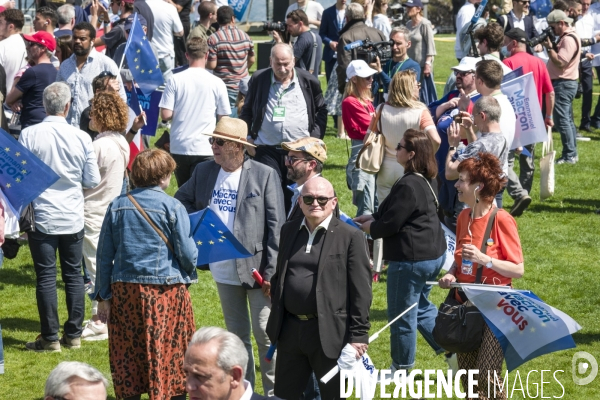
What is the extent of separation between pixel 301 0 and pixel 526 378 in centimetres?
1239

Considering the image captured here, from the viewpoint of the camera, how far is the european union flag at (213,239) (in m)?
6.69

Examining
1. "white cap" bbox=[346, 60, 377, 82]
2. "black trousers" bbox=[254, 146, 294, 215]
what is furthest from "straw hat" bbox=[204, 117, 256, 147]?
"white cap" bbox=[346, 60, 377, 82]

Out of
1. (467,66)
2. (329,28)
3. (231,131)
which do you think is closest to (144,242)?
(231,131)

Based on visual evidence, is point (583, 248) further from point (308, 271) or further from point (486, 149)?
point (308, 271)

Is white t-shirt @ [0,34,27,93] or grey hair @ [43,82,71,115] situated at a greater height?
grey hair @ [43,82,71,115]

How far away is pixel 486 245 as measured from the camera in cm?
614

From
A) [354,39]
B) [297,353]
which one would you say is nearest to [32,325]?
[297,353]

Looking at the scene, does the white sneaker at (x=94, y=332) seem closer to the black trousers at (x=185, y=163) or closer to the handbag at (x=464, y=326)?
the black trousers at (x=185, y=163)

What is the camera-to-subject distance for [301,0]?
18750mm

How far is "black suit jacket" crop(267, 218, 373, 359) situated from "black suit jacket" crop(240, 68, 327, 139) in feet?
13.2

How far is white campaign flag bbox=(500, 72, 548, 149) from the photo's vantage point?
1017 centimetres

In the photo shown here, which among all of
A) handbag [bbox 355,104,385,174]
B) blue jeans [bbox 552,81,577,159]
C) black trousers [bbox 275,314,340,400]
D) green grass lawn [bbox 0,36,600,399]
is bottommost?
green grass lawn [bbox 0,36,600,399]

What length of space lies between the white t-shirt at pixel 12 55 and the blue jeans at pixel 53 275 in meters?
4.60

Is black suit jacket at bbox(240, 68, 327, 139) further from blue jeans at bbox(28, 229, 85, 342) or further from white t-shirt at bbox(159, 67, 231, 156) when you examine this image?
blue jeans at bbox(28, 229, 85, 342)
